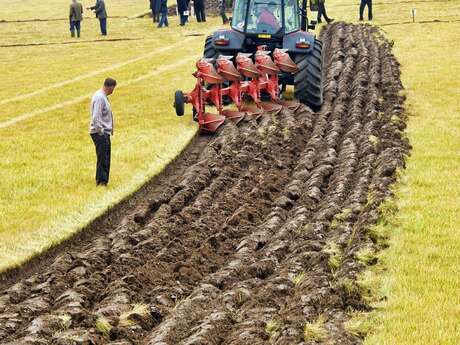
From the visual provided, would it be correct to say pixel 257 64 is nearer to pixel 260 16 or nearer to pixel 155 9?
pixel 260 16

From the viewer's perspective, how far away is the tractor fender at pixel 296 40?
1862cm

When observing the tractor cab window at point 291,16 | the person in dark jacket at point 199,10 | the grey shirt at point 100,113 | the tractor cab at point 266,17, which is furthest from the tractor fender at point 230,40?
the person in dark jacket at point 199,10

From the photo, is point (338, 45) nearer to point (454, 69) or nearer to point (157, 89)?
point (454, 69)

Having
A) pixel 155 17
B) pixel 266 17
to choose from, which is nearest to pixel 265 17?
pixel 266 17

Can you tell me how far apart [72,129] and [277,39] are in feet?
16.6

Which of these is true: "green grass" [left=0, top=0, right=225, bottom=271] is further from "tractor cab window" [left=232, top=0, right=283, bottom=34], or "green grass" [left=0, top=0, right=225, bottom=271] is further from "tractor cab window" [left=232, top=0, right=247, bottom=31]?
"tractor cab window" [left=232, top=0, right=283, bottom=34]

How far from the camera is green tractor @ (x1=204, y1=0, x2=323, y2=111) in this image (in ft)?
60.1

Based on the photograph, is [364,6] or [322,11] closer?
[322,11]

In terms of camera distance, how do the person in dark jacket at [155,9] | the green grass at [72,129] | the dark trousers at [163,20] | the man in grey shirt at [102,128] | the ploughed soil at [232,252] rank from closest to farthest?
the ploughed soil at [232,252] < the green grass at [72,129] < the man in grey shirt at [102,128] < the dark trousers at [163,20] < the person in dark jacket at [155,9]

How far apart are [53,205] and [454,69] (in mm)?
14909

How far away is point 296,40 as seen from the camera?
18.9 metres

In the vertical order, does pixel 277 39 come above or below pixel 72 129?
above

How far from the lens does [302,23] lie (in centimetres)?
2086

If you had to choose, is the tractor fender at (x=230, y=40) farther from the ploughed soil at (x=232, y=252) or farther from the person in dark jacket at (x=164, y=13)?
the person in dark jacket at (x=164, y=13)
